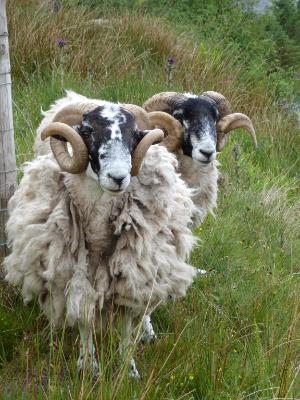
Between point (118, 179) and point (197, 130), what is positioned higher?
point (118, 179)

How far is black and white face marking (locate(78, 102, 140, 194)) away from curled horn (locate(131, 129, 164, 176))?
0.04 meters

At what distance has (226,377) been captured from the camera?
279 centimetres

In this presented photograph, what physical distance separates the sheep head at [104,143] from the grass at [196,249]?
0.71 m

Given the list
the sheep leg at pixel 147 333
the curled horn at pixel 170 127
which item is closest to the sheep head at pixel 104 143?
the sheep leg at pixel 147 333

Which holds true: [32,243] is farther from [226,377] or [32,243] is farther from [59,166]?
[226,377]

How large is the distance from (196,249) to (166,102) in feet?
3.45

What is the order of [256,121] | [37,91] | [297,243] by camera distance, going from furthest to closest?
[256,121]
[37,91]
[297,243]

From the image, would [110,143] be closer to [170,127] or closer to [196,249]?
[170,127]

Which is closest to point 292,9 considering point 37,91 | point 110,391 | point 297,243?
point 37,91

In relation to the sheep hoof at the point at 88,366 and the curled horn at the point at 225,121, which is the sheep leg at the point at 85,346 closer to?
the sheep hoof at the point at 88,366

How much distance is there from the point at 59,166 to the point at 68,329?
3.05 ft

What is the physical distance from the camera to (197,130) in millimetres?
4039

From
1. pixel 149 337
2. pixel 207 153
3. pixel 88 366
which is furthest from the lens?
pixel 207 153

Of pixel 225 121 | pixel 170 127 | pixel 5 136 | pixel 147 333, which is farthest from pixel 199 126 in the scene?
pixel 147 333
